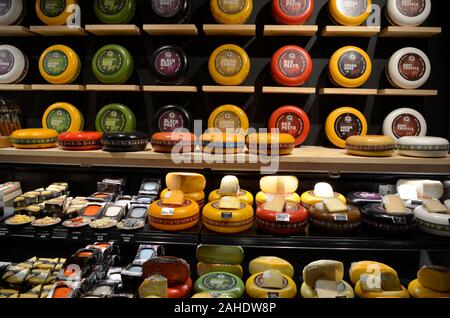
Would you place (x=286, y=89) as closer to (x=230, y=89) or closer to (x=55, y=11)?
(x=230, y=89)

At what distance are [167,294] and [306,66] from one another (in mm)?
1838

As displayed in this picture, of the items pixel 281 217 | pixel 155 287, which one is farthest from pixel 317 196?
pixel 155 287

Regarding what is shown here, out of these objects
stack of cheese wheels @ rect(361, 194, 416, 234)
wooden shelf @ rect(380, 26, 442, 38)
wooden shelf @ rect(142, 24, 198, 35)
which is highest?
wooden shelf @ rect(142, 24, 198, 35)

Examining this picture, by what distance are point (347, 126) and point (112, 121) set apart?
1.83 m

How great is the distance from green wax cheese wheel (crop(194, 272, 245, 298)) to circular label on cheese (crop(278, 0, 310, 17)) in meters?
1.90

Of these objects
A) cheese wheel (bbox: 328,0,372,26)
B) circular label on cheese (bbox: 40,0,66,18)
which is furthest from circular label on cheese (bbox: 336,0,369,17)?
circular label on cheese (bbox: 40,0,66,18)

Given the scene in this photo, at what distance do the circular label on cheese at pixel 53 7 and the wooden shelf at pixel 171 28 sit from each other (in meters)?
0.68

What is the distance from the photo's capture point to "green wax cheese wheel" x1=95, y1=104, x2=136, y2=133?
280cm

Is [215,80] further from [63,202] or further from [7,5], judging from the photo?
[7,5]

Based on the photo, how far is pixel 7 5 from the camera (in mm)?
2771

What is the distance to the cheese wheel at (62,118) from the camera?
9.21 ft

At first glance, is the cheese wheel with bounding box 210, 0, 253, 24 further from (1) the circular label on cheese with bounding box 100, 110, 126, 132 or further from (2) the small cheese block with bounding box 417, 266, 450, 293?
(2) the small cheese block with bounding box 417, 266, 450, 293

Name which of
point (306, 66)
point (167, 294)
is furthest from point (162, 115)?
point (167, 294)

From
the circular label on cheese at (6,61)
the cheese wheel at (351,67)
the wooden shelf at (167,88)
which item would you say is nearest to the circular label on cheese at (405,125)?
the cheese wheel at (351,67)
